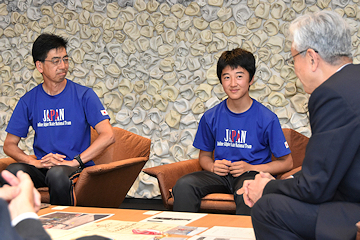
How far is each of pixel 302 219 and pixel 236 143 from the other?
138cm

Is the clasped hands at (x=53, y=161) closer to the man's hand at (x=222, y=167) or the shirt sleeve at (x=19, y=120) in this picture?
the shirt sleeve at (x=19, y=120)

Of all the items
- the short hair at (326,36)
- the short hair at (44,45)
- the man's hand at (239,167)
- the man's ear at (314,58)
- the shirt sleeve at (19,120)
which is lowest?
the man's hand at (239,167)

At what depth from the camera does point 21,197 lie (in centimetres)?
86

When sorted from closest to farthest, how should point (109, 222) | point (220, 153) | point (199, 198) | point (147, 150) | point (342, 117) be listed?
point (342, 117) < point (109, 222) < point (199, 198) < point (220, 153) < point (147, 150)

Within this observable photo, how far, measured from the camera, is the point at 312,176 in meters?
1.27

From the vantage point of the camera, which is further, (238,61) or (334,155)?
(238,61)

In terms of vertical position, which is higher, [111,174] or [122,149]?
[122,149]

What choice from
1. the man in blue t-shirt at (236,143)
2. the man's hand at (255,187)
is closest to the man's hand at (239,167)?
the man in blue t-shirt at (236,143)

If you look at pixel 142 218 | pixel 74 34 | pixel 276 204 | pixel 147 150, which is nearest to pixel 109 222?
pixel 142 218

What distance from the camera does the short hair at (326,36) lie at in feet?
4.50

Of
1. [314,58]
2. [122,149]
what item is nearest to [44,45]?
[122,149]

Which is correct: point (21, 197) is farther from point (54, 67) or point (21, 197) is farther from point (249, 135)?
point (54, 67)

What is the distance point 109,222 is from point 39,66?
173cm

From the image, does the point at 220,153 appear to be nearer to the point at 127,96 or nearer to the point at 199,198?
the point at 199,198
